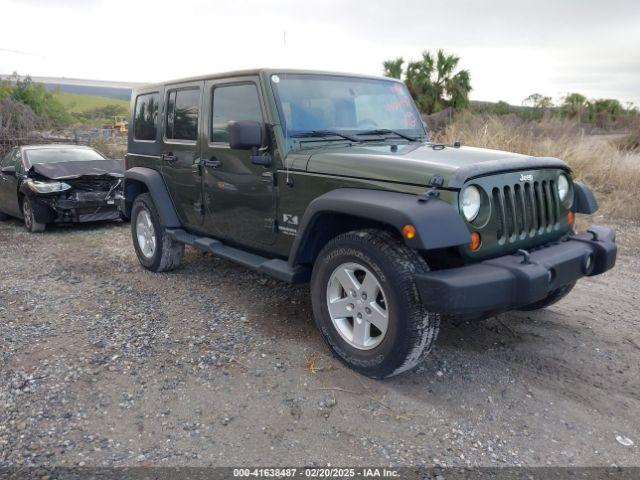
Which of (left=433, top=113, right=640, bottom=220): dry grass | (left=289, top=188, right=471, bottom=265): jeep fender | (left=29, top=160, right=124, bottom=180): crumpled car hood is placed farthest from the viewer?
(left=433, top=113, right=640, bottom=220): dry grass

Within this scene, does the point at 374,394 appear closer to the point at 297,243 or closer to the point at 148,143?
the point at 297,243

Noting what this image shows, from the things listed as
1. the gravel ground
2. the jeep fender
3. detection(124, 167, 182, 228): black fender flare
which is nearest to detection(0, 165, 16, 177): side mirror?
detection(124, 167, 182, 228): black fender flare

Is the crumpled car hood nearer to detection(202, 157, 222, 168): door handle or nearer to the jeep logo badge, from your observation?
detection(202, 157, 222, 168): door handle

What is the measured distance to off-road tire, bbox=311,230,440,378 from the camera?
3033 mm

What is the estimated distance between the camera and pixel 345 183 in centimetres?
350

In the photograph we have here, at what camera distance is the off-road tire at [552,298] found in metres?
4.09

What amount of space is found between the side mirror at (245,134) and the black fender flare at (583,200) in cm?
233

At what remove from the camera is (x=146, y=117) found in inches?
229

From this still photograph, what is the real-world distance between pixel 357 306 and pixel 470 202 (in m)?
0.92

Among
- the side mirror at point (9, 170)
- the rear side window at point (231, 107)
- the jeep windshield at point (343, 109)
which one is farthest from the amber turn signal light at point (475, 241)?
the side mirror at point (9, 170)

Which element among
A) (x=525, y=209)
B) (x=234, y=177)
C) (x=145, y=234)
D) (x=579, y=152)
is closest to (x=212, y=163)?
(x=234, y=177)

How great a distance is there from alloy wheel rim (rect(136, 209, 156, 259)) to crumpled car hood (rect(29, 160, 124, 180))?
2.73 metres

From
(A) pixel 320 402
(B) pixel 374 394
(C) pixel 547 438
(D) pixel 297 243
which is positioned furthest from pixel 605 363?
(D) pixel 297 243

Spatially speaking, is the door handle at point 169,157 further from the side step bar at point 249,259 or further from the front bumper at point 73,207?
the front bumper at point 73,207
